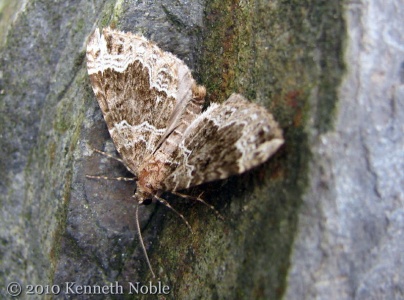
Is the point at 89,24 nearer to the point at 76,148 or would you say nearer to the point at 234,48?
the point at 76,148

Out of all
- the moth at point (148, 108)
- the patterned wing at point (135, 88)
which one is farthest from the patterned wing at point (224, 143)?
the patterned wing at point (135, 88)

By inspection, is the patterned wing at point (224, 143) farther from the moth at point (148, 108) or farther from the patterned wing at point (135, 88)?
the patterned wing at point (135, 88)

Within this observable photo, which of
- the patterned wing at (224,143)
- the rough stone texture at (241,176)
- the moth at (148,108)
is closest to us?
the rough stone texture at (241,176)

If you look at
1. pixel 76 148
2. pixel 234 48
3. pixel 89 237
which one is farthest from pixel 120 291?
pixel 234 48

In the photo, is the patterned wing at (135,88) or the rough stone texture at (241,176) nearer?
the rough stone texture at (241,176)

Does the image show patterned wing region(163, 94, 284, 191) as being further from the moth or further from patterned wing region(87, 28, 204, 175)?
patterned wing region(87, 28, 204, 175)

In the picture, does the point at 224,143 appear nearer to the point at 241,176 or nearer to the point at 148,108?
the point at 241,176
